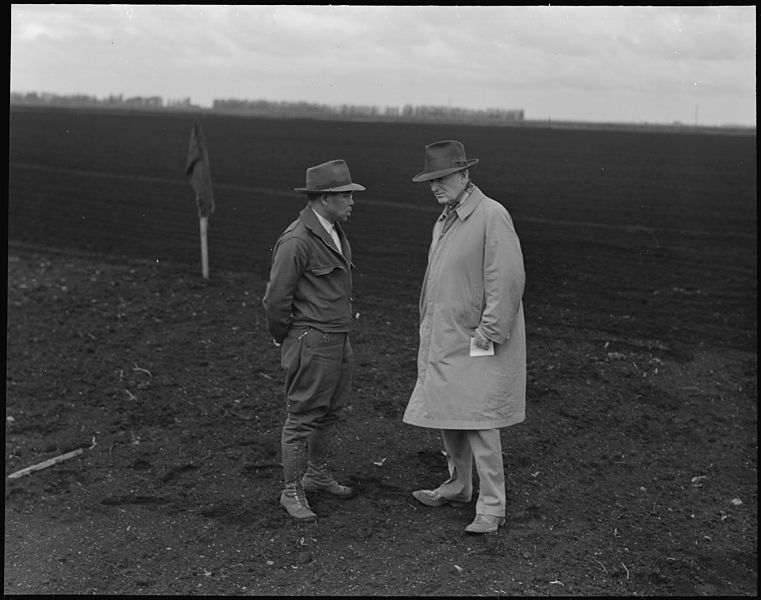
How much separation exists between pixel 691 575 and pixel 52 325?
7224 mm

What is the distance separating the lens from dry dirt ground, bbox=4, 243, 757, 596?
15.4 feet

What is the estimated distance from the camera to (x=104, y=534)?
5.20 meters

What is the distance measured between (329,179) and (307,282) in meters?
0.60

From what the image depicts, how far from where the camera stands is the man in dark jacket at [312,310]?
501 centimetres

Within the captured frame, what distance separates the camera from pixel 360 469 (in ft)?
20.1

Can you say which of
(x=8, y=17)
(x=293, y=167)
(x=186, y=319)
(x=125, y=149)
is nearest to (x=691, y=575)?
(x=8, y=17)

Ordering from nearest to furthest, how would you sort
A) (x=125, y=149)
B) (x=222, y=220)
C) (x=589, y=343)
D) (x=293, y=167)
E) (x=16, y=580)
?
1. (x=16, y=580)
2. (x=589, y=343)
3. (x=222, y=220)
4. (x=293, y=167)
5. (x=125, y=149)

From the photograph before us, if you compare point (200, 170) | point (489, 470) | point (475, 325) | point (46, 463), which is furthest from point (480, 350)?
point (200, 170)

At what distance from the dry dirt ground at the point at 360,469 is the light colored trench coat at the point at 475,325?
735 mm

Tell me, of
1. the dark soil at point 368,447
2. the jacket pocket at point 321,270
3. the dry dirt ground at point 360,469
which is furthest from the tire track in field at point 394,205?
the jacket pocket at point 321,270

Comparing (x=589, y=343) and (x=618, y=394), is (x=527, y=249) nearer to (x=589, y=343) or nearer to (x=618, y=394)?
(x=589, y=343)

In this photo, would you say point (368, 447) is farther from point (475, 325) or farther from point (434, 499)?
point (475, 325)

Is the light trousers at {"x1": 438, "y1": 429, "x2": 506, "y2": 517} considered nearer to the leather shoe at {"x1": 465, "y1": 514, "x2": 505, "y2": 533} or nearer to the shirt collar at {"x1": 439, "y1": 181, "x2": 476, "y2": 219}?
the leather shoe at {"x1": 465, "y1": 514, "x2": 505, "y2": 533}

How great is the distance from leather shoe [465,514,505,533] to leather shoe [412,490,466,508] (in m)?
0.38
